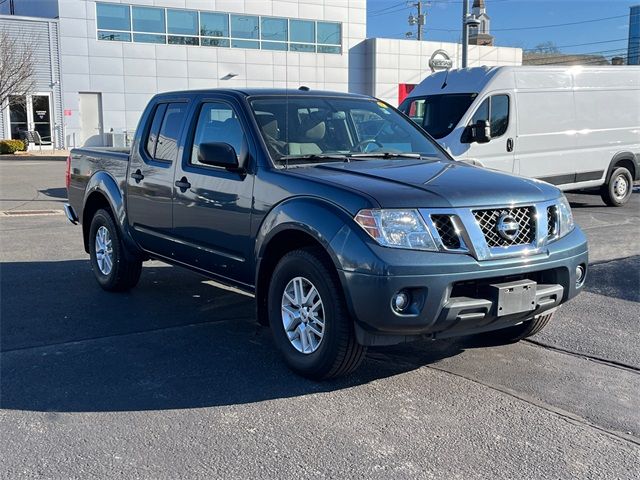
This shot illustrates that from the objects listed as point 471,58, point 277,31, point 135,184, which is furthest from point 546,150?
point 471,58

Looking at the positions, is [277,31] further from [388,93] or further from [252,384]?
[252,384]

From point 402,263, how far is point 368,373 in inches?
42.7

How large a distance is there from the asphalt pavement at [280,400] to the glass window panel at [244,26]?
111ft

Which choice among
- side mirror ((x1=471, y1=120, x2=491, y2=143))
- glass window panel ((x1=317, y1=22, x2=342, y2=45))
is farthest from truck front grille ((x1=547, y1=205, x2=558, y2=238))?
glass window panel ((x1=317, y1=22, x2=342, y2=45))

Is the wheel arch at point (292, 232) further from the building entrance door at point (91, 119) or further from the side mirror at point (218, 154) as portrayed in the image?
the building entrance door at point (91, 119)

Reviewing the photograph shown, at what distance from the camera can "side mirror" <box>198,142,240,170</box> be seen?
16.1 feet

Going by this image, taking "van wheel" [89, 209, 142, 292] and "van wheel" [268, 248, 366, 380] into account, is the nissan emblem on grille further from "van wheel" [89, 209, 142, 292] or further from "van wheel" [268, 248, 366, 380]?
"van wheel" [89, 209, 142, 292]

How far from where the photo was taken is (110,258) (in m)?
6.92

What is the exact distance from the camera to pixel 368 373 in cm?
465

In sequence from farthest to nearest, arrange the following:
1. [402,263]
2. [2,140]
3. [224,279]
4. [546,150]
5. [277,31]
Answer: [277,31] → [2,140] → [546,150] → [224,279] → [402,263]

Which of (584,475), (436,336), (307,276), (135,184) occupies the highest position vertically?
(135,184)

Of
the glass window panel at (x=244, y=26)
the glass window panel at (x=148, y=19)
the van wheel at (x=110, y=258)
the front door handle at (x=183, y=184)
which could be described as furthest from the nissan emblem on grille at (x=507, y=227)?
the glass window panel at (x=244, y=26)

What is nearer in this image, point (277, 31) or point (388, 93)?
point (277, 31)

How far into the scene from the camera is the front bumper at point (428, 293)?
12.8 ft
